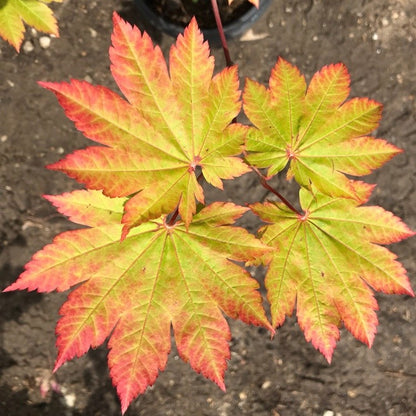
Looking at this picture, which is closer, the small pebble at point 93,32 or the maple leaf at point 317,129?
the maple leaf at point 317,129

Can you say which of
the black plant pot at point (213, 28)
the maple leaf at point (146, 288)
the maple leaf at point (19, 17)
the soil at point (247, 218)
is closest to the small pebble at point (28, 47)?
the soil at point (247, 218)

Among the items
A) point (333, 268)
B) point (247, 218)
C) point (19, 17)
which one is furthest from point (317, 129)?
point (247, 218)

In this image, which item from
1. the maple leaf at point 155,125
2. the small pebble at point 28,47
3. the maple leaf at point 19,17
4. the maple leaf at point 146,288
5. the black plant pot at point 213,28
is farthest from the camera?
the small pebble at point 28,47

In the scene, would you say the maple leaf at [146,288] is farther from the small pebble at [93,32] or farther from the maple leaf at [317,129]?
the small pebble at [93,32]

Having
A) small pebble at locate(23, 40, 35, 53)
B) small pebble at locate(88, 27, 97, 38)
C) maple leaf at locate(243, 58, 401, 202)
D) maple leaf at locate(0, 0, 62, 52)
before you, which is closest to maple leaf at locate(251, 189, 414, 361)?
maple leaf at locate(243, 58, 401, 202)

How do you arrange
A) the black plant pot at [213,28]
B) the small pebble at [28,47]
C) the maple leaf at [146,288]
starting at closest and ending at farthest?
the maple leaf at [146,288], the black plant pot at [213,28], the small pebble at [28,47]

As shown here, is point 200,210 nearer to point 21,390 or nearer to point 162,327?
point 162,327

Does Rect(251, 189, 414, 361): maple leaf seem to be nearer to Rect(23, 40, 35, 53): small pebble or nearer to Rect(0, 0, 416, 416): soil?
Rect(0, 0, 416, 416): soil
